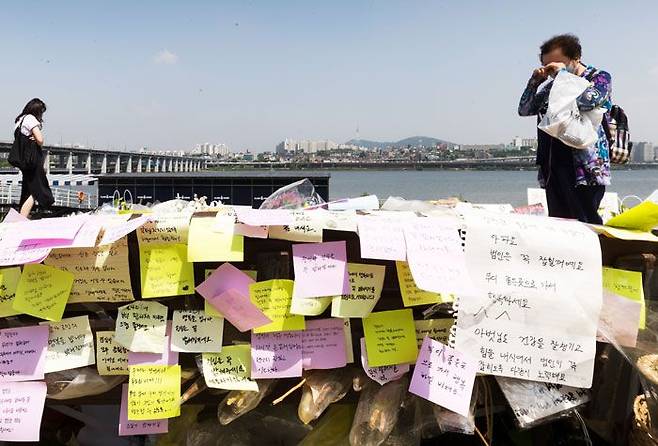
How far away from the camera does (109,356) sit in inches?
63.3

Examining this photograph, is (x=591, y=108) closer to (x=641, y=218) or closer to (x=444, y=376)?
(x=641, y=218)

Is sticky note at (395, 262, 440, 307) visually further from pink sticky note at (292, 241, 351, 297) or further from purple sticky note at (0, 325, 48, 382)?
purple sticky note at (0, 325, 48, 382)

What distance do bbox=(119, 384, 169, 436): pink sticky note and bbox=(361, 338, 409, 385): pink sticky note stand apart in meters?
0.66

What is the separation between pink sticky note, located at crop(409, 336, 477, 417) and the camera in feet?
4.94

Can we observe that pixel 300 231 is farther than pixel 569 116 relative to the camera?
No

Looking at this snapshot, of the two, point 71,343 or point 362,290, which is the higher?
point 362,290

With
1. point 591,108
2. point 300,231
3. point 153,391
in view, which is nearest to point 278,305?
point 300,231

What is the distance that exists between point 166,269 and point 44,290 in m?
0.38

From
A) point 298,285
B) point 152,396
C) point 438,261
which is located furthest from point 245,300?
point 438,261

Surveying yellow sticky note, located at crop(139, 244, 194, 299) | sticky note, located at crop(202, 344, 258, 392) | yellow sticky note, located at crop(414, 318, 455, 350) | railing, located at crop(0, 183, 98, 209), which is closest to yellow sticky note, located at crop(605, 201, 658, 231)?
yellow sticky note, located at crop(414, 318, 455, 350)

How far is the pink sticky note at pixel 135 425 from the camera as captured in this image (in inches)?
64.5

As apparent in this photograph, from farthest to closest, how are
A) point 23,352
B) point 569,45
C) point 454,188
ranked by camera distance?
point 454,188 → point 569,45 → point 23,352

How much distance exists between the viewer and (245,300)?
1.54 metres

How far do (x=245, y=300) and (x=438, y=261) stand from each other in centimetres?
57
